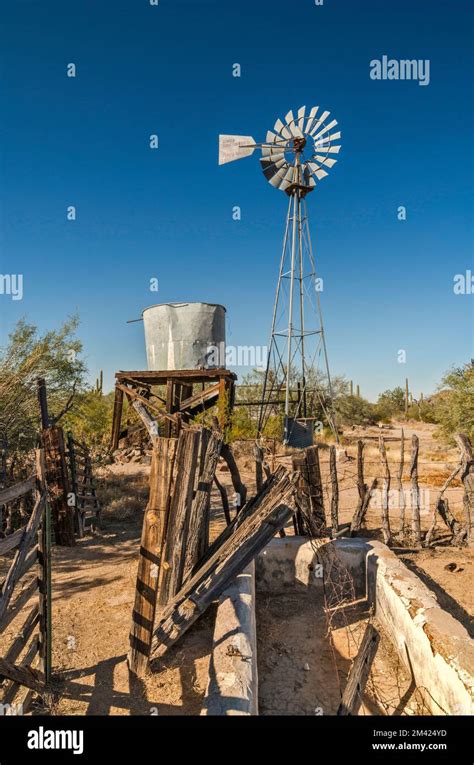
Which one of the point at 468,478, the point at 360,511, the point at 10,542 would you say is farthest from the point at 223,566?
the point at 468,478

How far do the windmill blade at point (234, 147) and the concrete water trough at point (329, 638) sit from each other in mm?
14336

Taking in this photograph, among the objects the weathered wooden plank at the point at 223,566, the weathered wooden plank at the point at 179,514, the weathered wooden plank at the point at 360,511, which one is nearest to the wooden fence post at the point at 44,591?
the weathered wooden plank at the point at 223,566

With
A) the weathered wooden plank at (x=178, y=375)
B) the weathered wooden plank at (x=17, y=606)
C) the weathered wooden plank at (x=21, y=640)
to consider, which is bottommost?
the weathered wooden plank at (x=21, y=640)

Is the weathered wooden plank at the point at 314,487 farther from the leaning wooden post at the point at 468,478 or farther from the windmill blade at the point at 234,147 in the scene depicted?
the windmill blade at the point at 234,147

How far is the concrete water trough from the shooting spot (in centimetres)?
345

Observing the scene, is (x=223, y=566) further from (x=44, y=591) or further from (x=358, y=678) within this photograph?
(x=44, y=591)

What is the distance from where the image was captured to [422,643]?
13.1 feet

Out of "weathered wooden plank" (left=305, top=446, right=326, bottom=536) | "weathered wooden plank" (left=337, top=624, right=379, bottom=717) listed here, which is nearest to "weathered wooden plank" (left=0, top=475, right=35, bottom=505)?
Result: "weathered wooden plank" (left=337, top=624, right=379, bottom=717)

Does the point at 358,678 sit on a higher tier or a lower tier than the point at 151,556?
lower

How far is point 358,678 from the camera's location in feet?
12.0

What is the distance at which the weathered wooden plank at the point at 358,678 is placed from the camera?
343 cm

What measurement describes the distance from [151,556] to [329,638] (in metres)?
2.43

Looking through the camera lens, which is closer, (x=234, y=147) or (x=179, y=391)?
(x=179, y=391)

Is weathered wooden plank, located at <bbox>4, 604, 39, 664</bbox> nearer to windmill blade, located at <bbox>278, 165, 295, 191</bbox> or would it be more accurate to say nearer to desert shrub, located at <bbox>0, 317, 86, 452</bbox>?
desert shrub, located at <bbox>0, 317, 86, 452</bbox>
